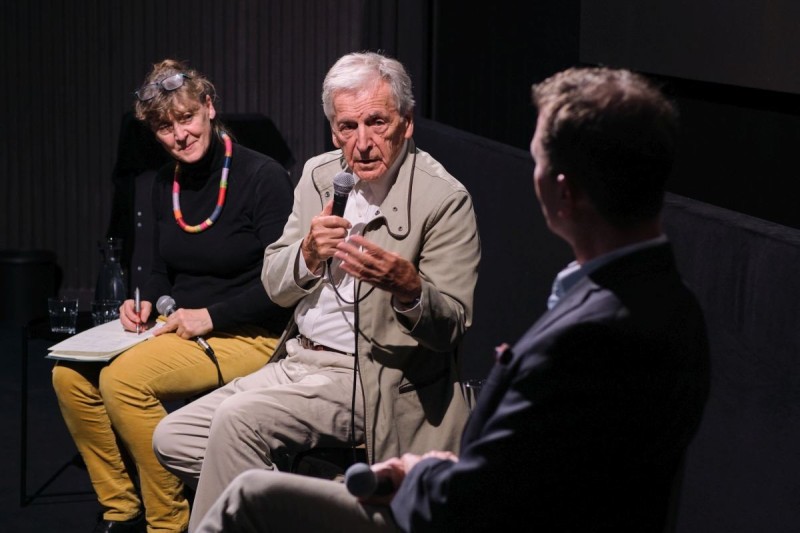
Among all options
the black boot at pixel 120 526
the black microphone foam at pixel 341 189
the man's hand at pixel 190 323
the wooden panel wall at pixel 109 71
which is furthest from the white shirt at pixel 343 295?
the wooden panel wall at pixel 109 71

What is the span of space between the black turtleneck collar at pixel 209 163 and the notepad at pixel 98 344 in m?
0.43

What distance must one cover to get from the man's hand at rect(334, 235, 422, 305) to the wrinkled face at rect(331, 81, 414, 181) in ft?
1.26

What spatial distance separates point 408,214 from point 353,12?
3.66m

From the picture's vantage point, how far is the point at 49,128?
6020 mm

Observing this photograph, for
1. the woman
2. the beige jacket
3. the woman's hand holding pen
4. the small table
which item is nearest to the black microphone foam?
the beige jacket

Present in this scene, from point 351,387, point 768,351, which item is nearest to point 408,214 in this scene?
point 351,387

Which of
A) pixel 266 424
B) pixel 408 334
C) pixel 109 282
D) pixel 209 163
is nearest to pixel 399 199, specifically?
pixel 408 334

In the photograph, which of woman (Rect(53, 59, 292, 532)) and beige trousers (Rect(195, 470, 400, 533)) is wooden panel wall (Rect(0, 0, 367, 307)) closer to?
woman (Rect(53, 59, 292, 532))

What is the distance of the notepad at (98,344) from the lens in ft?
9.96

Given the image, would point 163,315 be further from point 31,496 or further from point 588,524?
point 588,524

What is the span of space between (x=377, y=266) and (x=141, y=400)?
1.09 meters

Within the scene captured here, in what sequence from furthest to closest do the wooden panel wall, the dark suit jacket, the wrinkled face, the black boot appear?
the wooden panel wall < the black boot < the wrinkled face < the dark suit jacket

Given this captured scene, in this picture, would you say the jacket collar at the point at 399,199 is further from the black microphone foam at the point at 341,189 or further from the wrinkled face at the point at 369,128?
the black microphone foam at the point at 341,189

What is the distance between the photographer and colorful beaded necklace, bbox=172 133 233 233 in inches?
127
